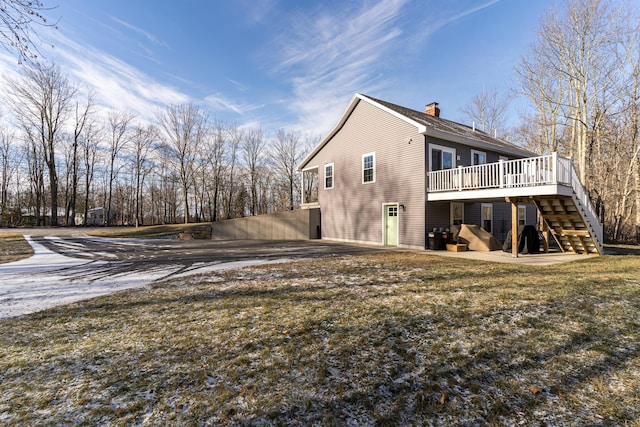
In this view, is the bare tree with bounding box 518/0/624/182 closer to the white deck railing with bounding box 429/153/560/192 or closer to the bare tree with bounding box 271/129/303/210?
the white deck railing with bounding box 429/153/560/192

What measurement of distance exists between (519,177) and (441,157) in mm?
3501

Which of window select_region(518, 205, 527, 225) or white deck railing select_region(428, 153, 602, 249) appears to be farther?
window select_region(518, 205, 527, 225)

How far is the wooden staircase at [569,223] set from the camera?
9.41 m

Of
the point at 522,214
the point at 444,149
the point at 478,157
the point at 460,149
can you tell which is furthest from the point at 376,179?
the point at 522,214

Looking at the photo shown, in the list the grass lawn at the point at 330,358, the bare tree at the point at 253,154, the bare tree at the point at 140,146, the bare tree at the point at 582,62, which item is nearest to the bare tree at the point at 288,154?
the bare tree at the point at 253,154

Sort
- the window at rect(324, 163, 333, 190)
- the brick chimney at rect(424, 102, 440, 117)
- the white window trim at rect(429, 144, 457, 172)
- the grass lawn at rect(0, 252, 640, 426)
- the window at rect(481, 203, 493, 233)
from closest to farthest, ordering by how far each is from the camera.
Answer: the grass lawn at rect(0, 252, 640, 426) → the white window trim at rect(429, 144, 457, 172) → the window at rect(481, 203, 493, 233) → the window at rect(324, 163, 333, 190) → the brick chimney at rect(424, 102, 440, 117)

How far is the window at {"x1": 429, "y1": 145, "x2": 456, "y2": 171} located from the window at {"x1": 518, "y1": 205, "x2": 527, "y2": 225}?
614 centimetres

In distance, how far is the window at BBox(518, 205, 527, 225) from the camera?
51.8ft

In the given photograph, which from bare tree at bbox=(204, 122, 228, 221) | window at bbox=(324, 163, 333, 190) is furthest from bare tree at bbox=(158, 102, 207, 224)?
window at bbox=(324, 163, 333, 190)

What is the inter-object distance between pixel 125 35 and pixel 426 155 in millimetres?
11799

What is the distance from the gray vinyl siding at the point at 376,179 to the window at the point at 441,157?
2.16 feet

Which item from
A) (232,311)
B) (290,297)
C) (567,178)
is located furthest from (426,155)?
(232,311)

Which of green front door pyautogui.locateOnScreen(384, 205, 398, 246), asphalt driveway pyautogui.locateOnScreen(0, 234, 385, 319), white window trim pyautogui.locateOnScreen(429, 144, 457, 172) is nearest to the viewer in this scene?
asphalt driveway pyautogui.locateOnScreen(0, 234, 385, 319)

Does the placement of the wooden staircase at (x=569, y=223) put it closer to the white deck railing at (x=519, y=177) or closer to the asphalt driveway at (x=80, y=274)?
the white deck railing at (x=519, y=177)
